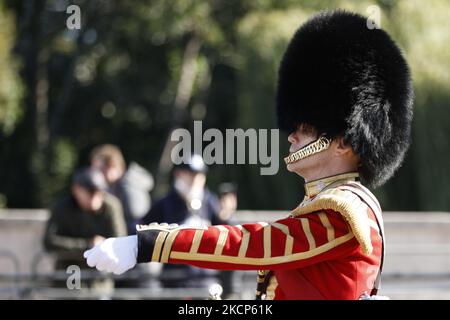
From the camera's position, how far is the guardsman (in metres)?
3.34

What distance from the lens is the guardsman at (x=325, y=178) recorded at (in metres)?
3.34

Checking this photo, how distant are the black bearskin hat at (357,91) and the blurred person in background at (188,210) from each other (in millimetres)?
3323

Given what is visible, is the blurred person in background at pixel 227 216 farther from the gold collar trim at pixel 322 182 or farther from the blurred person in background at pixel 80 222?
the gold collar trim at pixel 322 182

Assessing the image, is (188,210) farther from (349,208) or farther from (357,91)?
(349,208)

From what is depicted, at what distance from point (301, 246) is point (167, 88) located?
61.9ft

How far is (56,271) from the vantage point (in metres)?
7.82

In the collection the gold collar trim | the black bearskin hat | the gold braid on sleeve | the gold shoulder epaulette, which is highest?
the black bearskin hat

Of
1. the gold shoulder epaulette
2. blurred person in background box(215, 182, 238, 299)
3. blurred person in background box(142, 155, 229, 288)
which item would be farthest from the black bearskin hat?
blurred person in background box(215, 182, 238, 299)

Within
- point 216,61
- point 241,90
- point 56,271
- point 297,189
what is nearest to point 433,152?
point 297,189

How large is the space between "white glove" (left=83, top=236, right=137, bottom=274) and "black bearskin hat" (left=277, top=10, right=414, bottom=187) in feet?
3.05

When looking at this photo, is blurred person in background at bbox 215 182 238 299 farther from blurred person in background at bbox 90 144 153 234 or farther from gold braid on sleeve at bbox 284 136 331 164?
gold braid on sleeve at bbox 284 136 331 164

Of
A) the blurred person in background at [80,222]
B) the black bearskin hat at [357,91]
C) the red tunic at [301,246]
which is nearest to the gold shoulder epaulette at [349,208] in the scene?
the red tunic at [301,246]

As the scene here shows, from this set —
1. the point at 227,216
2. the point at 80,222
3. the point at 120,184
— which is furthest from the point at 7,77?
the point at 80,222

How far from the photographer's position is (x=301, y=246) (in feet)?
11.0
